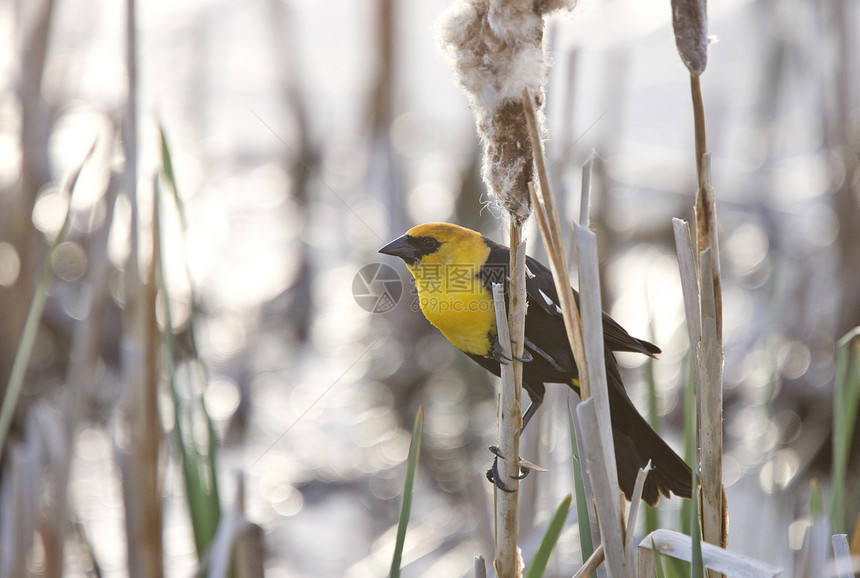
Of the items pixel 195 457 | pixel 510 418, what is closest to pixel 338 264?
pixel 195 457

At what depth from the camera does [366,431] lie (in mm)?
3375

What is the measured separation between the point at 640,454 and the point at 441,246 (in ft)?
1.57

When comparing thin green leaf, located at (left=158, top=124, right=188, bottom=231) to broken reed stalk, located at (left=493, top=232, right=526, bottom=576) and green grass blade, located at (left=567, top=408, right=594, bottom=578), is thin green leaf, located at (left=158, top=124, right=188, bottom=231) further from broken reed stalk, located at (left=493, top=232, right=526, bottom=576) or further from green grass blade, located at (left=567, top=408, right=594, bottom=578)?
green grass blade, located at (left=567, top=408, right=594, bottom=578)

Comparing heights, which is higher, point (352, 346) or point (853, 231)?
point (853, 231)

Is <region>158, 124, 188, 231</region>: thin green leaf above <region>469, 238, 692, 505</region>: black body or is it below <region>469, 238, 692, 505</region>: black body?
above

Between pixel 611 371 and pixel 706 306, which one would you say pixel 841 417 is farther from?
Result: pixel 706 306

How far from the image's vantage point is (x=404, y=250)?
136 cm

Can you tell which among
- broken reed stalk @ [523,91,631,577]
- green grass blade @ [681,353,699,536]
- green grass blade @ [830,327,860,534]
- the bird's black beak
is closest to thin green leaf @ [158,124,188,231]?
the bird's black beak

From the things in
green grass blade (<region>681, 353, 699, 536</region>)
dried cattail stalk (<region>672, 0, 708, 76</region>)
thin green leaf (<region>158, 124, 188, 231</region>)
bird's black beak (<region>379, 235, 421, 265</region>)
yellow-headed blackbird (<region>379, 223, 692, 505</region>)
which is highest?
dried cattail stalk (<region>672, 0, 708, 76</region>)

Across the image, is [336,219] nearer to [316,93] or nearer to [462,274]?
[316,93]

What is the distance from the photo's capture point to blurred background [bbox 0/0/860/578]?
5.47 ft

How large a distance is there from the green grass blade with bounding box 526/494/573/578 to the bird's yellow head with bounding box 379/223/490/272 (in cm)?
49

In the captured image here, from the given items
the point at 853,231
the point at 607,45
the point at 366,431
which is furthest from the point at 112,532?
the point at 853,231

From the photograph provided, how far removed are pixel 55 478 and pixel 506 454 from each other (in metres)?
0.97
